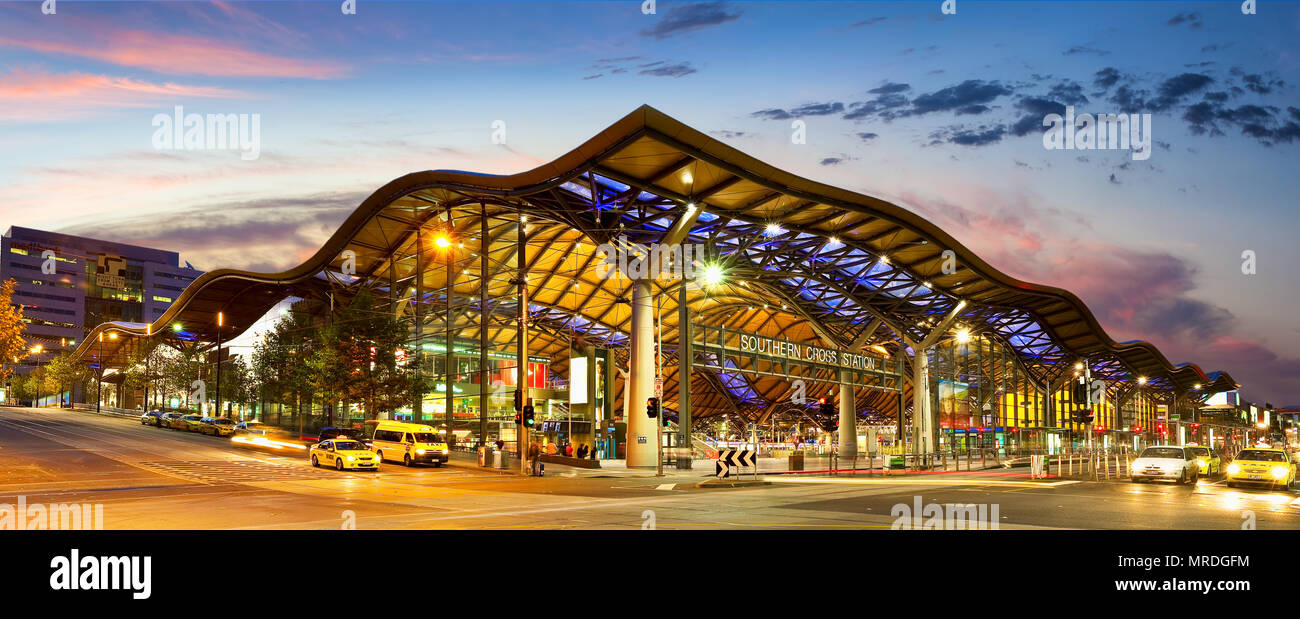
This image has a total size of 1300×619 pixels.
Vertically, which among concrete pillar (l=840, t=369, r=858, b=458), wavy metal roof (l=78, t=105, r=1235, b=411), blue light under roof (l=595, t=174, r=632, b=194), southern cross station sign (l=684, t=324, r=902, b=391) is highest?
blue light under roof (l=595, t=174, r=632, b=194)

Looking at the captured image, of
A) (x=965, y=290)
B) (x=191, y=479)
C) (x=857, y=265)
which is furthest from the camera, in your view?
(x=965, y=290)

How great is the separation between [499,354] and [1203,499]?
55554 mm

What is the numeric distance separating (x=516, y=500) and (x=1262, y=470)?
2856cm

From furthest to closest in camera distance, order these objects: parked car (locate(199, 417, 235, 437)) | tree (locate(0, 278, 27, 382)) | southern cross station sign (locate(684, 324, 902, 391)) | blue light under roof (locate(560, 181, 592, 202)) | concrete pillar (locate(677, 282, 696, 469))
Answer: parked car (locate(199, 417, 235, 437)) → southern cross station sign (locate(684, 324, 902, 391)) → concrete pillar (locate(677, 282, 696, 469)) → blue light under roof (locate(560, 181, 592, 202)) → tree (locate(0, 278, 27, 382))

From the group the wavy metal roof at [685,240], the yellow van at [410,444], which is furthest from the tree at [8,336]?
the wavy metal roof at [685,240]

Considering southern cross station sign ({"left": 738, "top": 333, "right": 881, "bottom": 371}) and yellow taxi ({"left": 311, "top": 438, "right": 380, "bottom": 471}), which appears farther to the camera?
southern cross station sign ({"left": 738, "top": 333, "right": 881, "bottom": 371})

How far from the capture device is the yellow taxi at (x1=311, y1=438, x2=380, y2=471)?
131 ft

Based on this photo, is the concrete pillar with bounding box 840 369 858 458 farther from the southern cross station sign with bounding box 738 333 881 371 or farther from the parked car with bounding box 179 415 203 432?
the parked car with bounding box 179 415 203 432

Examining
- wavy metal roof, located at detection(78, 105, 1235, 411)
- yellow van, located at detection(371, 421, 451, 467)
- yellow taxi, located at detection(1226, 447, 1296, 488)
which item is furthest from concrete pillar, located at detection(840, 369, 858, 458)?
yellow taxi, located at detection(1226, 447, 1296, 488)

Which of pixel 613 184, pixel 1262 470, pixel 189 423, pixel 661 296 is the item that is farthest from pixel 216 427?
pixel 1262 470

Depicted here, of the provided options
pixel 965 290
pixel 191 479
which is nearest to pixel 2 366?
pixel 191 479

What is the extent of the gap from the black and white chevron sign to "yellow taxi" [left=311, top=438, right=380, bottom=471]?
16107 millimetres
